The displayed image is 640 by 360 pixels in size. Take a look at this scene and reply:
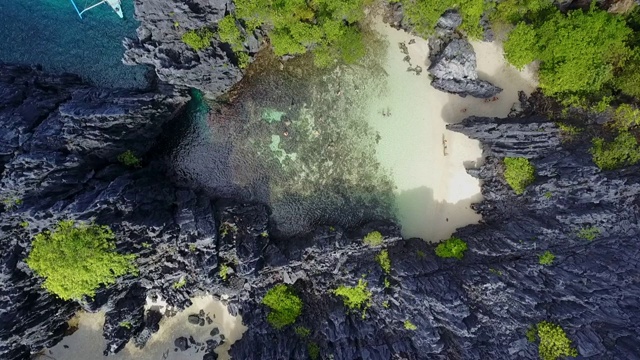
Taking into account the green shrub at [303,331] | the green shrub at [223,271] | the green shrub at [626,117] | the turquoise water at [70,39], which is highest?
the green shrub at [626,117]

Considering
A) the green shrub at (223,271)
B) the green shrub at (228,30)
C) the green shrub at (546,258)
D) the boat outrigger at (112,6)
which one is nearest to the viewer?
the green shrub at (228,30)

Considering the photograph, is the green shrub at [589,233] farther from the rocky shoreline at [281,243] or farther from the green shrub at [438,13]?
the green shrub at [438,13]

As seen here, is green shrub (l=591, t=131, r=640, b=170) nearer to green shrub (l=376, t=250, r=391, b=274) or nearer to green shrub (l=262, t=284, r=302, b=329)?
green shrub (l=376, t=250, r=391, b=274)

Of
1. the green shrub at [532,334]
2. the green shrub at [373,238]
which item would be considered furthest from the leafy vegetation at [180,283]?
the green shrub at [532,334]

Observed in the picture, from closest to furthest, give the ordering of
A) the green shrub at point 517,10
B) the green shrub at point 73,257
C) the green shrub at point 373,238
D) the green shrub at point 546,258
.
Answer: the green shrub at point 73,257 → the green shrub at point 517,10 → the green shrub at point 546,258 → the green shrub at point 373,238

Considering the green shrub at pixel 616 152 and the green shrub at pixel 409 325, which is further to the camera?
the green shrub at pixel 409 325

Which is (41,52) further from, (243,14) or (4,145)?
(243,14)

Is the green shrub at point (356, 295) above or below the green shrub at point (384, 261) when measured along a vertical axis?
below

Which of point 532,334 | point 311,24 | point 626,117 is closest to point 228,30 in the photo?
point 311,24
